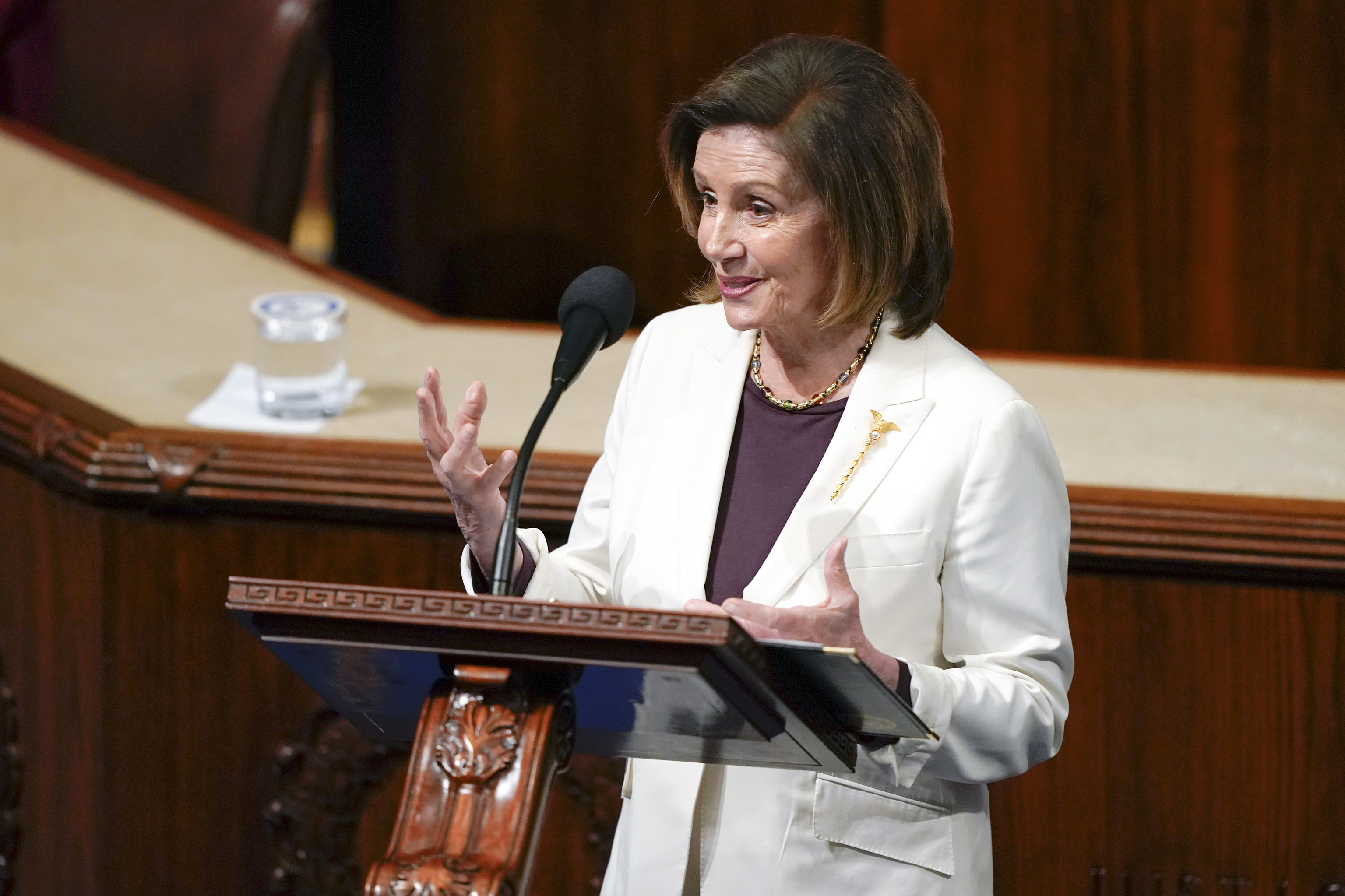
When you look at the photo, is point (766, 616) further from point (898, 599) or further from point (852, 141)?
point (852, 141)

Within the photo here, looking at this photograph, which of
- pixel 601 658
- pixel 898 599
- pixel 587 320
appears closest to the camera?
pixel 601 658

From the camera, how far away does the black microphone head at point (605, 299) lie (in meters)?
1.41

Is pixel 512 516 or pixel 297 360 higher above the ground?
pixel 512 516

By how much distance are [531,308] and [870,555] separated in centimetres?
273

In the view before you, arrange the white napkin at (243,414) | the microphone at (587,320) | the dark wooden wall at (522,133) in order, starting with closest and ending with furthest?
the microphone at (587,320)
the white napkin at (243,414)
the dark wooden wall at (522,133)

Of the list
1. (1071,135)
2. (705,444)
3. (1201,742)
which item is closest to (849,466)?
(705,444)

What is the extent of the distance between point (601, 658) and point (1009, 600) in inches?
18.8

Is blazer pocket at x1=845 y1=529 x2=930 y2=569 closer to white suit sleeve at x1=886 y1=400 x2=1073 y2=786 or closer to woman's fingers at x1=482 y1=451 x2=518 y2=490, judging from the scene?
Result: white suit sleeve at x1=886 y1=400 x2=1073 y2=786

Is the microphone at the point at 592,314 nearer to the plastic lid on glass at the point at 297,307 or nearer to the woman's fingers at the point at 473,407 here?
the woman's fingers at the point at 473,407

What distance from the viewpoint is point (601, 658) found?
1.14 meters

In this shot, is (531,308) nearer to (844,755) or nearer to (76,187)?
(76,187)

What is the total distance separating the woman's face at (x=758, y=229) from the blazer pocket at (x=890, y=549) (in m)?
0.22

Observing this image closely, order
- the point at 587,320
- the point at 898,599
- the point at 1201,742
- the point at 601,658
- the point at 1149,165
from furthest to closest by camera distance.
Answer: the point at 1149,165
the point at 1201,742
the point at 898,599
the point at 587,320
the point at 601,658

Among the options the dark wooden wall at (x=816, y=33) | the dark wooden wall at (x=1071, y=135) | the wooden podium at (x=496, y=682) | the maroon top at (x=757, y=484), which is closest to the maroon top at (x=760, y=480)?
the maroon top at (x=757, y=484)
